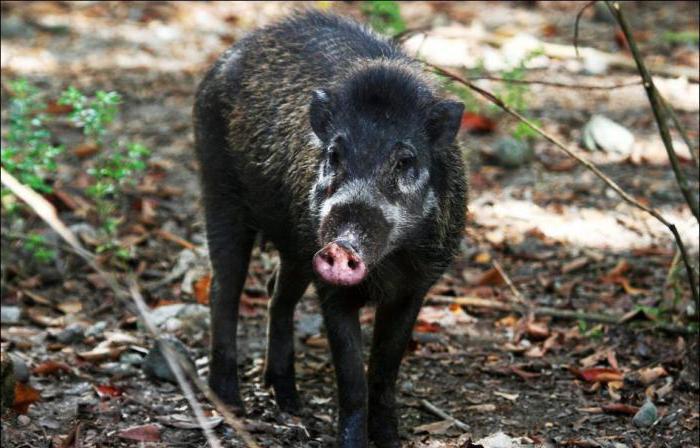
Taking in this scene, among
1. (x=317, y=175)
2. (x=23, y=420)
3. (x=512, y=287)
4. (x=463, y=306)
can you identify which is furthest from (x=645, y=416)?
Answer: (x=23, y=420)

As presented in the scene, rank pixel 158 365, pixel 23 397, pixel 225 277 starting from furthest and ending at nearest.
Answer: pixel 225 277 → pixel 158 365 → pixel 23 397

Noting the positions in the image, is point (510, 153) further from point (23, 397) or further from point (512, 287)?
point (23, 397)

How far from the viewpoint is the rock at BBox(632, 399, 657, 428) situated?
5.87 metres

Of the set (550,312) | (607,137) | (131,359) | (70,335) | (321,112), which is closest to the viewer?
(321,112)

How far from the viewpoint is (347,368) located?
5352 millimetres

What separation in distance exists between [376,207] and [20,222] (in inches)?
151

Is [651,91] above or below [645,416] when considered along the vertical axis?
above

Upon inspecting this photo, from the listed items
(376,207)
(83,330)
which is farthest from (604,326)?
(83,330)

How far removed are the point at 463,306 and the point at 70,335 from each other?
8.82 feet

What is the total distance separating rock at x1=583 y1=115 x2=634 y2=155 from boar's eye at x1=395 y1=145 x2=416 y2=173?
5.48 m

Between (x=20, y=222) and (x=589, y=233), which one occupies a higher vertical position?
(x=20, y=222)

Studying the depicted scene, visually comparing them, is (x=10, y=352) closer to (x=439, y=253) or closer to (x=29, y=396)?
(x=29, y=396)

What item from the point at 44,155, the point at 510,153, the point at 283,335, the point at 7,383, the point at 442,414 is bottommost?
the point at 510,153

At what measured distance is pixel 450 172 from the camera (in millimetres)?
5496
